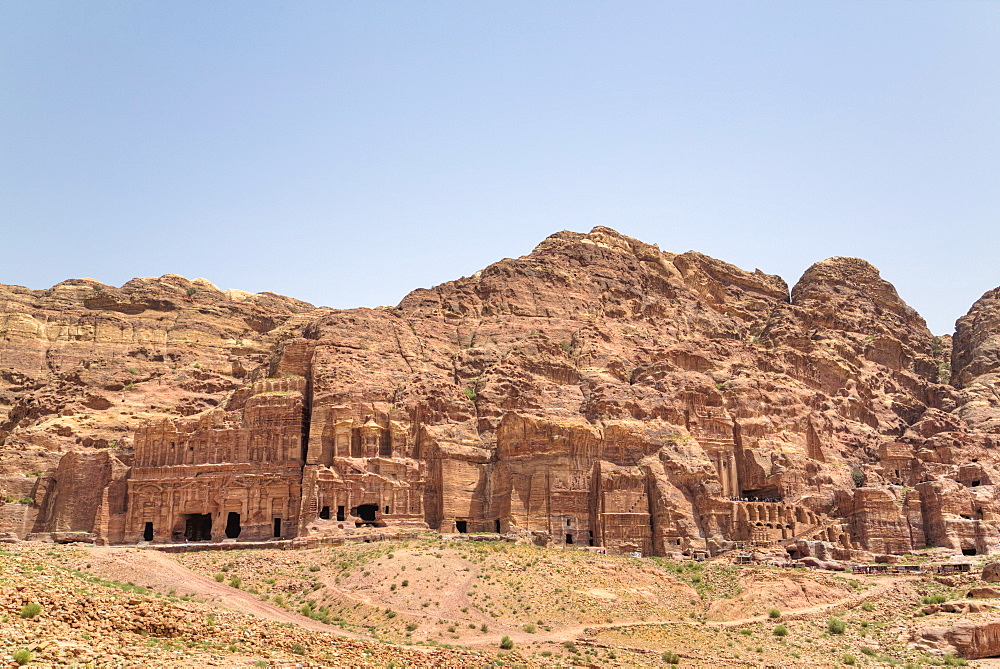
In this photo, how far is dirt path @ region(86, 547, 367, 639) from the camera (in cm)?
4397

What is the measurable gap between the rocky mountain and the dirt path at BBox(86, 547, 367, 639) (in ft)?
50.4

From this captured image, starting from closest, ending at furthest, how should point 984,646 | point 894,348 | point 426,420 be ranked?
point 984,646 → point 426,420 → point 894,348

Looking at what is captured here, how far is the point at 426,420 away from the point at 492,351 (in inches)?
428

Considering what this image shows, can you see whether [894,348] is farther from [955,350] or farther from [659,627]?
[659,627]

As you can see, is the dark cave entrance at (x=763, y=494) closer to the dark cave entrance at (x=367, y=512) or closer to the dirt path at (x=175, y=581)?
the dark cave entrance at (x=367, y=512)

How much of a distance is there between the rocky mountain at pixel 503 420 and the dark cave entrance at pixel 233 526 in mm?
221

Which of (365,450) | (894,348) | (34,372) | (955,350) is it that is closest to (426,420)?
(365,450)

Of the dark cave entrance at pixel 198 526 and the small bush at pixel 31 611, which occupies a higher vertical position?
the dark cave entrance at pixel 198 526

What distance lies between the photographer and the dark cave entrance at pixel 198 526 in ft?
230

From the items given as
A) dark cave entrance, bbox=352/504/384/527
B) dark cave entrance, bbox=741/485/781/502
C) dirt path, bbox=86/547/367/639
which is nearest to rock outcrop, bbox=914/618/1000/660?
dark cave entrance, bbox=741/485/781/502

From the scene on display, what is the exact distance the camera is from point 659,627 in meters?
50.7

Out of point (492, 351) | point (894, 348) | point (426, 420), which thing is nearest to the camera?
point (426, 420)

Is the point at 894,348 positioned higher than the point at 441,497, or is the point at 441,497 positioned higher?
the point at 894,348

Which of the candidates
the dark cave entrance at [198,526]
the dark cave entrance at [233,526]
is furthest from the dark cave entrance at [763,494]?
the dark cave entrance at [198,526]
